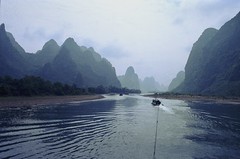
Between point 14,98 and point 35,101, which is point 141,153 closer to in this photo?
point 14,98

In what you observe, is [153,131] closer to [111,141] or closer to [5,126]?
[111,141]

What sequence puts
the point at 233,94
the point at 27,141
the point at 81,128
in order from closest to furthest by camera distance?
1. the point at 27,141
2. the point at 81,128
3. the point at 233,94

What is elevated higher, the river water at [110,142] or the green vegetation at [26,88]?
the green vegetation at [26,88]

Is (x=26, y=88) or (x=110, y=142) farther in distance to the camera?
(x=26, y=88)

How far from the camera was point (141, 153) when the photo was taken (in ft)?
86.1

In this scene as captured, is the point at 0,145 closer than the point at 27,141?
Yes

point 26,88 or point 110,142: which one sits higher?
point 26,88

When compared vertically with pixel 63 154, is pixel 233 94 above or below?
above

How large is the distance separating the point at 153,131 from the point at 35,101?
179ft

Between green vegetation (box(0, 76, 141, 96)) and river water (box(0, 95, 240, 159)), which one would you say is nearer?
river water (box(0, 95, 240, 159))

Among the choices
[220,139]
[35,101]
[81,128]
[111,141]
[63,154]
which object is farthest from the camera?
[35,101]

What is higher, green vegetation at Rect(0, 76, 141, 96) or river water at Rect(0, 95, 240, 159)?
green vegetation at Rect(0, 76, 141, 96)

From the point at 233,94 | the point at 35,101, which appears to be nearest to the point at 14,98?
the point at 35,101

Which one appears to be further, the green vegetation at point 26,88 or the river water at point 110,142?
the green vegetation at point 26,88
